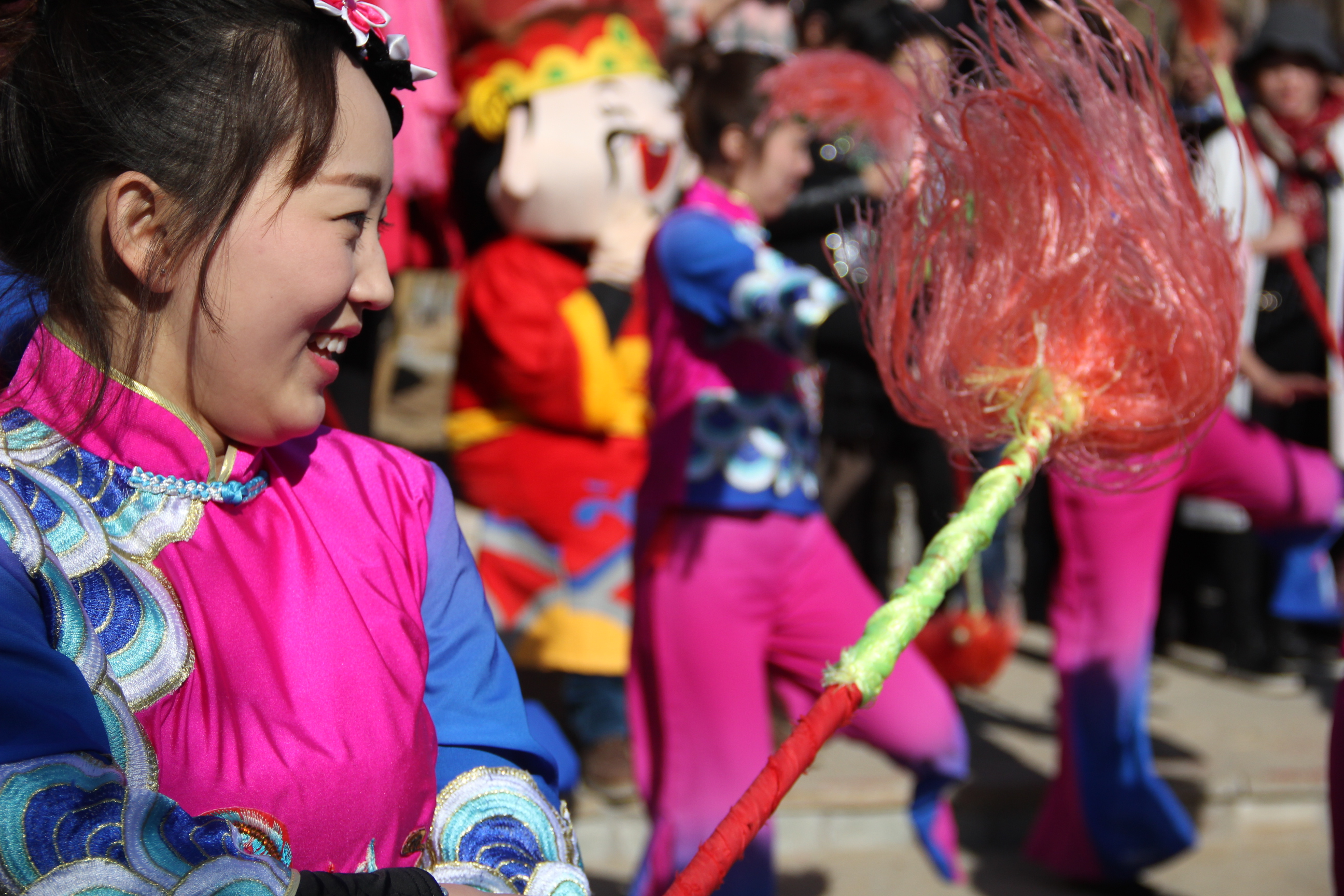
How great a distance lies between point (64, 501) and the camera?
0.99 meters

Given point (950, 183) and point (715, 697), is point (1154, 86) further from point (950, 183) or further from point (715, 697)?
point (715, 697)

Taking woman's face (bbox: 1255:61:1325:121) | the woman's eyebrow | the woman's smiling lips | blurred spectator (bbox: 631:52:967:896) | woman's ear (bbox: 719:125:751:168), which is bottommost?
blurred spectator (bbox: 631:52:967:896)

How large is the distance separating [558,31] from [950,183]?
2.50 meters

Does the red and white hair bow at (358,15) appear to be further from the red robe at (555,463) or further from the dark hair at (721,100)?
the red robe at (555,463)

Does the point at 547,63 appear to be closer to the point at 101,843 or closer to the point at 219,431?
the point at 219,431

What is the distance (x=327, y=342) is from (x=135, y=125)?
24 cm

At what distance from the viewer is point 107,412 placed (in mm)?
1054

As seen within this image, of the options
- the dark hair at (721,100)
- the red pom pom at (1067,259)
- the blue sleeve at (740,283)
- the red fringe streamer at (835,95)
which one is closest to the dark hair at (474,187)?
the dark hair at (721,100)

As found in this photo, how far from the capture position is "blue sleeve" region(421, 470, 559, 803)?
47.4 inches

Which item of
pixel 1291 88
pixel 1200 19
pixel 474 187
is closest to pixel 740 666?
pixel 474 187

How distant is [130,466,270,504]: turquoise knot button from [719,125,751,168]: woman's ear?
1.81m

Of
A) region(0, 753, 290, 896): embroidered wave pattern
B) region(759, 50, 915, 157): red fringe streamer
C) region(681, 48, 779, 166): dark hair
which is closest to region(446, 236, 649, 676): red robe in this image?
region(681, 48, 779, 166): dark hair

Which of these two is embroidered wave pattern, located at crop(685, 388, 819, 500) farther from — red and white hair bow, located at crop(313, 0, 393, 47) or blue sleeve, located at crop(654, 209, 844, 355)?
red and white hair bow, located at crop(313, 0, 393, 47)

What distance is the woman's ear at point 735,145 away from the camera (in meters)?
2.75
